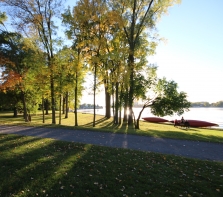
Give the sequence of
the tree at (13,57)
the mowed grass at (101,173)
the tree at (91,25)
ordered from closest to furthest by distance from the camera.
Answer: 1. the mowed grass at (101,173)
2. the tree at (91,25)
3. the tree at (13,57)

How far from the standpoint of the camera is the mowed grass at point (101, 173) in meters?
5.07

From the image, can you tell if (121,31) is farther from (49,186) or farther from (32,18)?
(49,186)

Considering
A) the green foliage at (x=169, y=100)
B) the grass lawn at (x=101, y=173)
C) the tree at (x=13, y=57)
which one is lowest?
the grass lawn at (x=101, y=173)

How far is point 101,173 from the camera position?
6.14 metres

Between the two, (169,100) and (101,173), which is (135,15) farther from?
(101,173)

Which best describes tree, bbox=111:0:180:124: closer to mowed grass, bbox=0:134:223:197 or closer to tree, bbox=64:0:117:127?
tree, bbox=64:0:117:127

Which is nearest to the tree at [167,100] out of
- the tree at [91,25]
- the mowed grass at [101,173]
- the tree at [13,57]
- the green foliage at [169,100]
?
the green foliage at [169,100]

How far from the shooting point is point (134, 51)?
2091cm

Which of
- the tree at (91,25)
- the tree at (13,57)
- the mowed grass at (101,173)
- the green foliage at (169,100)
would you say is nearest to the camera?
the mowed grass at (101,173)

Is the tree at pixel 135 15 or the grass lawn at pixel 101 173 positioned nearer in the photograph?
the grass lawn at pixel 101 173

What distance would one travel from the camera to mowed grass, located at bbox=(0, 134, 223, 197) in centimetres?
507

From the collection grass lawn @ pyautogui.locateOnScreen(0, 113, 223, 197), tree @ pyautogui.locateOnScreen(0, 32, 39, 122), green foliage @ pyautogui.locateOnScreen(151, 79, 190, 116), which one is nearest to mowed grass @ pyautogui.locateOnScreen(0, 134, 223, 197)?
grass lawn @ pyautogui.locateOnScreen(0, 113, 223, 197)

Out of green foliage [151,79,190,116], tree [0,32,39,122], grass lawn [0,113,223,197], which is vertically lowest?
grass lawn [0,113,223,197]

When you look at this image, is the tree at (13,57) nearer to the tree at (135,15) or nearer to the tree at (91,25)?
the tree at (91,25)
